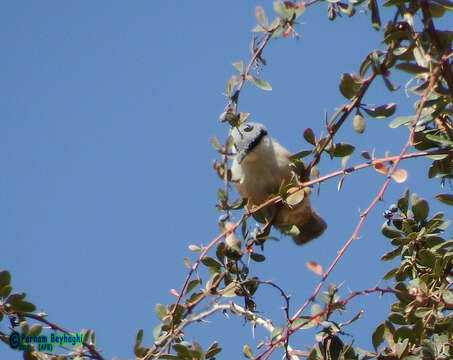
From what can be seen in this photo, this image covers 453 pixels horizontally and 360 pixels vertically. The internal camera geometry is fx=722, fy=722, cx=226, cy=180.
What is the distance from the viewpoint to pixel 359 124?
2.81 metres

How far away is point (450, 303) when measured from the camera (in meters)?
2.78

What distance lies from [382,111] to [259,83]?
50 centimetres

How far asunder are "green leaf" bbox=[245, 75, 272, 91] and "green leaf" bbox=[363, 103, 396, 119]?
0.40 meters

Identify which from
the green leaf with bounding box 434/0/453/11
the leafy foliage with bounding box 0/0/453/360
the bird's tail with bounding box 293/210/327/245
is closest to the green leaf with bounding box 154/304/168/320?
the leafy foliage with bounding box 0/0/453/360

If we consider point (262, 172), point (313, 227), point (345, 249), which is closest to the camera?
point (345, 249)

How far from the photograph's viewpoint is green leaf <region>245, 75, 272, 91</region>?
2918mm

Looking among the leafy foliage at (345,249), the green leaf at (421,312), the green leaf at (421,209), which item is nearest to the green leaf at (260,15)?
the leafy foliage at (345,249)

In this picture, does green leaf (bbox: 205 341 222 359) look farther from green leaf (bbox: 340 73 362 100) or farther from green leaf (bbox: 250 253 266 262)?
green leaf (bbox: 340 73 362 100)

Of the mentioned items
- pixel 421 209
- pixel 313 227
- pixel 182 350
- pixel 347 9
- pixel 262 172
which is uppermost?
pixel 313 227

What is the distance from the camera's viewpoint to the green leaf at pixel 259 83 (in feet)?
9.57

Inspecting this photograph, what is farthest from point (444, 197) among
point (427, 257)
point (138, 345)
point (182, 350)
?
point (138, 345)

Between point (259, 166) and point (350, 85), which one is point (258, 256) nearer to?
point (350, 85)

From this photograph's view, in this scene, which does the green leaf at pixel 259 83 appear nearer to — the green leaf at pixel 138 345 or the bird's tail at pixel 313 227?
the green leaf at pixel 138 345

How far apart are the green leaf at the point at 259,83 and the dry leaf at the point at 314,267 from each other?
28.6 inches
